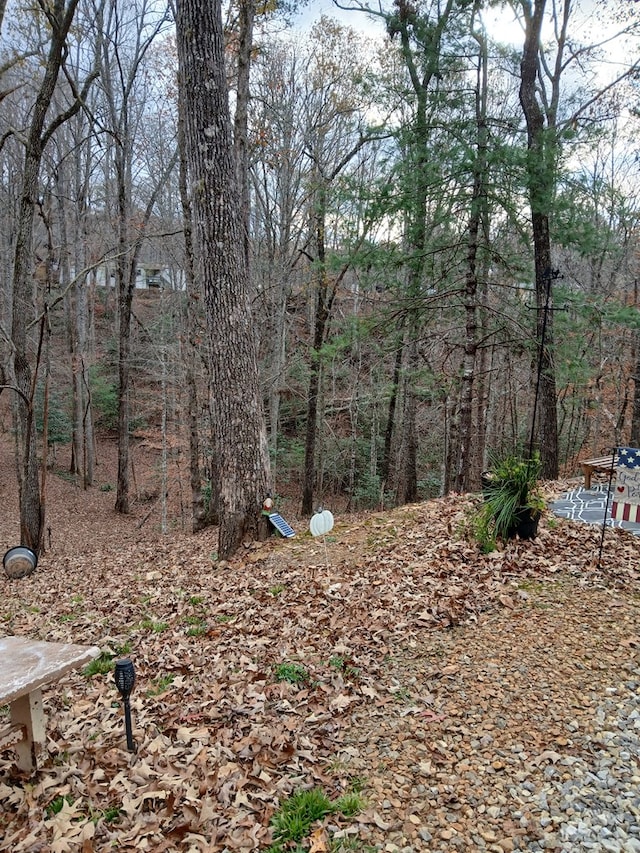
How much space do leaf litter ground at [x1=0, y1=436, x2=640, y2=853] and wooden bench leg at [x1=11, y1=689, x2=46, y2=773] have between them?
0.28 ft

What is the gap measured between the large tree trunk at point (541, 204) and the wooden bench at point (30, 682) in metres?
6.22

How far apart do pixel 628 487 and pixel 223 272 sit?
4678 mm

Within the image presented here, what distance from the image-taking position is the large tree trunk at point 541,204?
692 cm

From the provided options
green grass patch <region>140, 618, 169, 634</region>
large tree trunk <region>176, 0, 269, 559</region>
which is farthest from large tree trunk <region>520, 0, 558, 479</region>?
green grass patch <region>140, 618, 169, 634</region>

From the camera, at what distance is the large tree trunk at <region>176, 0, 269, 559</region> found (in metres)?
5.62

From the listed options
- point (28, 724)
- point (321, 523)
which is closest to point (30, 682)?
point (28, 724)

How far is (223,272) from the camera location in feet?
19.2

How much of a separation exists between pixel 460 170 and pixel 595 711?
6.55 m

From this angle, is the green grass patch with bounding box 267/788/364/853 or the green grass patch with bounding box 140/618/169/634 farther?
the green grass patch with bounding box 140/618/169/634

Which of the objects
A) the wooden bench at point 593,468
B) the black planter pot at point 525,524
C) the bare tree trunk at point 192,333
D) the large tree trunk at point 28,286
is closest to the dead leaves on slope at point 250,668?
the black planter pot at point 525,524

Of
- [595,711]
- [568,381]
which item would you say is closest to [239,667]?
[595,711]

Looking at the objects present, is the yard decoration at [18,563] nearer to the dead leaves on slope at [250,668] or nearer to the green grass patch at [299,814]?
the dead leaves on slope at [250,668]

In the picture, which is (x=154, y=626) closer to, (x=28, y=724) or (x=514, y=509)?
(x=28, y=724)

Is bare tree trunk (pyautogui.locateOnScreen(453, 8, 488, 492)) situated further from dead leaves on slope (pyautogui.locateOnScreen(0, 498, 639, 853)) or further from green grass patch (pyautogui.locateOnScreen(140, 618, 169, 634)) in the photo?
green grass patch (pyautogui.locateOnScreen(140, 618, 169, 634))
